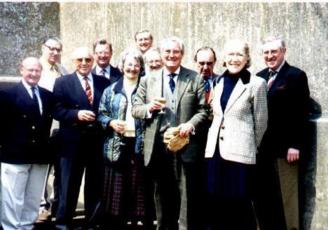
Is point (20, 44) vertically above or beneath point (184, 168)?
above

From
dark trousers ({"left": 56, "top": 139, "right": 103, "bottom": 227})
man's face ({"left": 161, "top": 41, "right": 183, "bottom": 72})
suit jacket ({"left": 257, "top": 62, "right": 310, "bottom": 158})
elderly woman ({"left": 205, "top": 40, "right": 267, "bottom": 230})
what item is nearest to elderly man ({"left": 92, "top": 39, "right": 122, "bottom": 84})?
dark trousers ({"left": 56, "top": 139, "right": 103, "bottom": 227})

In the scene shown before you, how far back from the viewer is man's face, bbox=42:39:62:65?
9338 millimetres

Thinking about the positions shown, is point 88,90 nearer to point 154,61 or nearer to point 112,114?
point 112,114

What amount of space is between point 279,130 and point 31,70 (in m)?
2.34

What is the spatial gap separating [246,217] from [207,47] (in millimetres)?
1690

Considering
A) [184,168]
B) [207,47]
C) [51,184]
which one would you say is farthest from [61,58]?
[184,168]

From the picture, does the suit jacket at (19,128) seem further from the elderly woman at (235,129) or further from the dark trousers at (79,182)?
the elderly woman at (235,129)

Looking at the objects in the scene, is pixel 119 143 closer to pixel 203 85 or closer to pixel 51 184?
pixel 203 85

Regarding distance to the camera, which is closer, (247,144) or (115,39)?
(247,144)

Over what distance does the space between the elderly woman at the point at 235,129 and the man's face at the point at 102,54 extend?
155 centimetres

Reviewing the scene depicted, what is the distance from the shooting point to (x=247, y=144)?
7.77 meters

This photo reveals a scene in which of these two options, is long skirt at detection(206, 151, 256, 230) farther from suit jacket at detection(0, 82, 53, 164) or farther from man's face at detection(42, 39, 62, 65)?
man's face at detection(42, 39, 62, 65)

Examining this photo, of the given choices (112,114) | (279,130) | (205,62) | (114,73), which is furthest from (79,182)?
(279,130)

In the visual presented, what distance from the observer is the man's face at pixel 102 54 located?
9.05 metres
